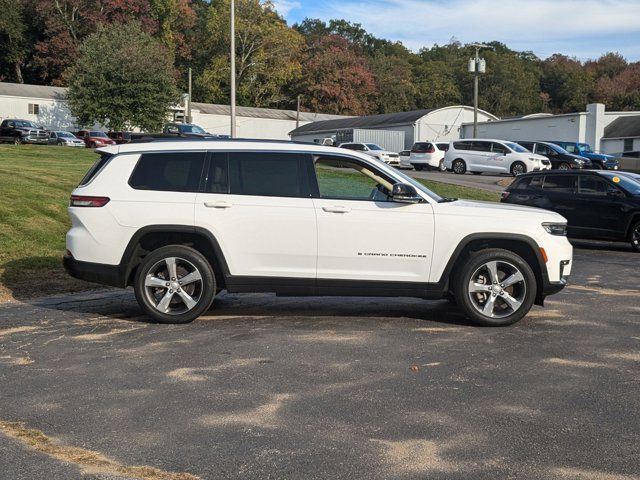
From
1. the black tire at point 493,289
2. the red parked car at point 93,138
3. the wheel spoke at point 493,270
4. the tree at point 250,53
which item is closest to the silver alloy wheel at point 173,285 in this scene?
the black tire at point 493,289

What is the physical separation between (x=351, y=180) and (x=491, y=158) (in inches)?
1182

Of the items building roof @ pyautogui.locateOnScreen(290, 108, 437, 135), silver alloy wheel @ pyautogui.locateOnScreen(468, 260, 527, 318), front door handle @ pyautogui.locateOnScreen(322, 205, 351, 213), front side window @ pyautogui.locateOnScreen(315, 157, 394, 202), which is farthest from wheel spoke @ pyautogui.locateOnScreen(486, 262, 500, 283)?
building roof @ pyautogui.locateOnScreen(290, 108, 437, 135)

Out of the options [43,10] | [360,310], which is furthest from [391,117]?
[360,310]

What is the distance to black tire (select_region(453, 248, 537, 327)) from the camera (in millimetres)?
7727

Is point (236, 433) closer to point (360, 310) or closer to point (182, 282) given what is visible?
point (182, 282)

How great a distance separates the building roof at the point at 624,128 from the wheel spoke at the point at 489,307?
48327 millimetres

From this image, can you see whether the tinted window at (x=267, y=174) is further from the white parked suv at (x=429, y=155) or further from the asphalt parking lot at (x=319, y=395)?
the white parked suv at (x=429, y=155)

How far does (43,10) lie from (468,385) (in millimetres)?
73298

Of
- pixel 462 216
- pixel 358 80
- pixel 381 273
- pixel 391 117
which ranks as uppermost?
pixel 358 80

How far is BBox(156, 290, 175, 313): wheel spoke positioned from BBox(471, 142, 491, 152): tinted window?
31.4 m

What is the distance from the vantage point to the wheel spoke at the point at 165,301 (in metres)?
7.71

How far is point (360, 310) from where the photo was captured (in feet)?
28.5

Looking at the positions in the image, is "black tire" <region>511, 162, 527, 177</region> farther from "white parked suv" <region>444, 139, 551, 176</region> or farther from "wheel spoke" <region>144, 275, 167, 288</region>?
"wheel spoke" <region>144, 275, 167, 288</region>

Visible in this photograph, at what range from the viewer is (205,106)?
71.3 metres
